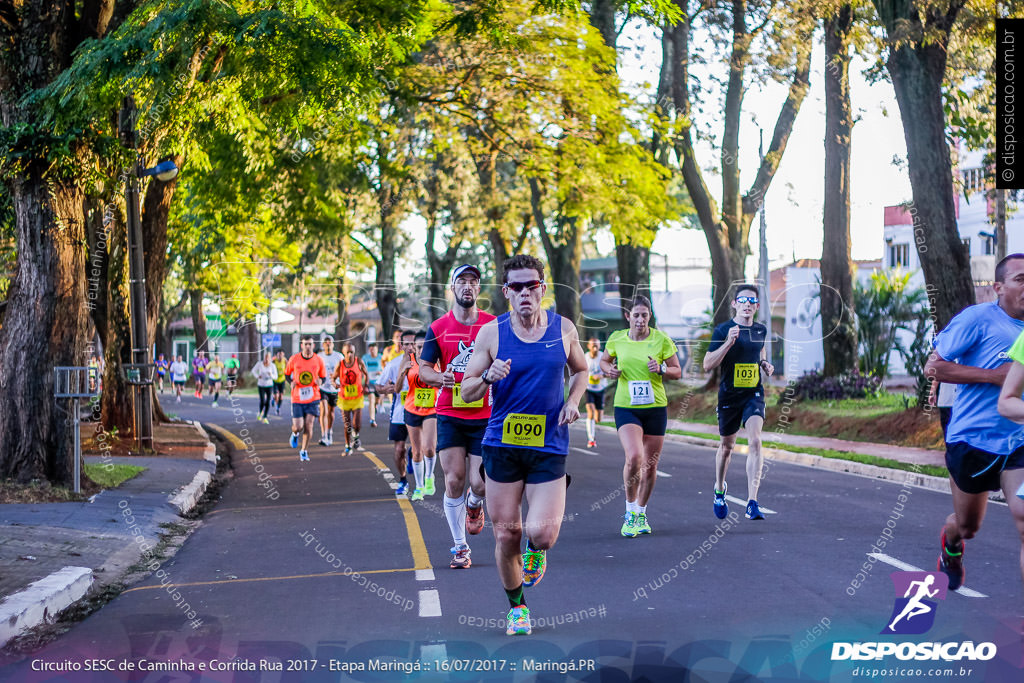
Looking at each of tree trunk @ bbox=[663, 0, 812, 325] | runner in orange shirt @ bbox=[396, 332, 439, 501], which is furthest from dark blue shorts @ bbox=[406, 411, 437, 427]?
tree trunk @ bbox=[663, 0, 812, 325]

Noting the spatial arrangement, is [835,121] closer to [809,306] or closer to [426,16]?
[426,16]

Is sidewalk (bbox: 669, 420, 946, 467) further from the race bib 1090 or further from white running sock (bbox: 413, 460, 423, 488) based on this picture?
the race bib 1090

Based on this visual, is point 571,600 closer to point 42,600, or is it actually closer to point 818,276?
point 42,600

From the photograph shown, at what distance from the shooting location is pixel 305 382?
724 inches

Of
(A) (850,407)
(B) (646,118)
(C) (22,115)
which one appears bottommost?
(A) (850,407)

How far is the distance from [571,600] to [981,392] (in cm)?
279

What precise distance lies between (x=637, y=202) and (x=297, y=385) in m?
8.49

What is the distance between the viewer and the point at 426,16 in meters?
17.8

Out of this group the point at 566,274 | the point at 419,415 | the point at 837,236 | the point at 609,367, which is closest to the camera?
the point at 609,367

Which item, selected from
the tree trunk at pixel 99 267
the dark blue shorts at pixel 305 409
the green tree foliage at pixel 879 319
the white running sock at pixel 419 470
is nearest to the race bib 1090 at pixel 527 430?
the white running sock at pixel 419 470

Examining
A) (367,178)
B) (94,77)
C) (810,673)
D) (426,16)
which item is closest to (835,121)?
(426,16)

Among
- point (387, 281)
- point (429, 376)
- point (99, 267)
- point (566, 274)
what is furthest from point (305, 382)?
point (387, 281)

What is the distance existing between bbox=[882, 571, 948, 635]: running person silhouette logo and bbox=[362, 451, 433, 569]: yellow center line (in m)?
3.42

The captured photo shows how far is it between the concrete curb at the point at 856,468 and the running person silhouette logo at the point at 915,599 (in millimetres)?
4880
